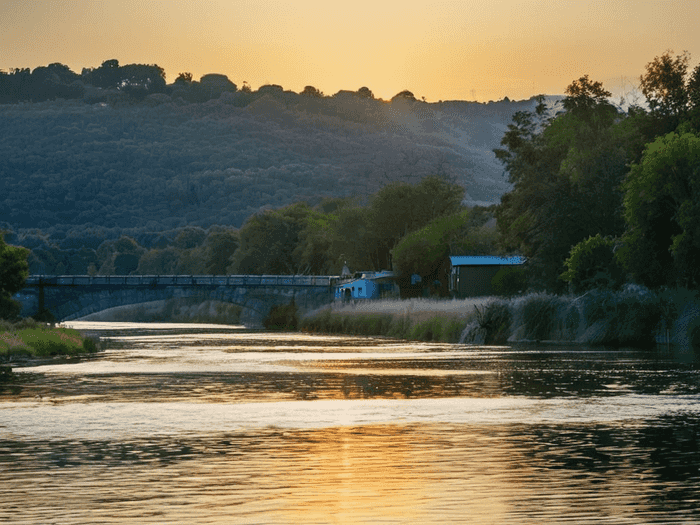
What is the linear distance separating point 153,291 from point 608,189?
2751 inches

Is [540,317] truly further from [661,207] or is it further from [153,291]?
[153,291]

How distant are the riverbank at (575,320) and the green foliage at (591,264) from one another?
22.5ft

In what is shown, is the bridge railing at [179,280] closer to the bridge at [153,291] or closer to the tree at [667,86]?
the bridge at [153,291]

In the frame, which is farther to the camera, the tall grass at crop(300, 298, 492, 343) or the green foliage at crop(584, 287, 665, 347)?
the tall grass at crop(300, 298, 492, 343)

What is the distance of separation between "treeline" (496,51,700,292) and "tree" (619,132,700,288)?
2.5 inches

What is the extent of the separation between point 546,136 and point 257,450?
314 feet

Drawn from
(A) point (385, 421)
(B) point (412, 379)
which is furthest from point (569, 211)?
(A) point (385, 421)

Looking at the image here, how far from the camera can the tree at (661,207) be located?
7675 cm

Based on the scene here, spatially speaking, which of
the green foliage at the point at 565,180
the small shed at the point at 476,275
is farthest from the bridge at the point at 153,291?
the green foliage at the point at 565,180

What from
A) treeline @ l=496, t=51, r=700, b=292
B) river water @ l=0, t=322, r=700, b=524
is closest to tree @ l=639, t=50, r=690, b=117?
treeline @ l=496, t=51, r=700, b=292

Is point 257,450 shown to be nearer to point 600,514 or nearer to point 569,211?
point 600,514

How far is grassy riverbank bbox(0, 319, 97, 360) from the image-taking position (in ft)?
221

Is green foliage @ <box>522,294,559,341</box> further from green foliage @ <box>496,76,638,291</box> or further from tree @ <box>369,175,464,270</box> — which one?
tree @ <box>369,175,464,270</box>

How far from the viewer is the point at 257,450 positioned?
2784 cm
